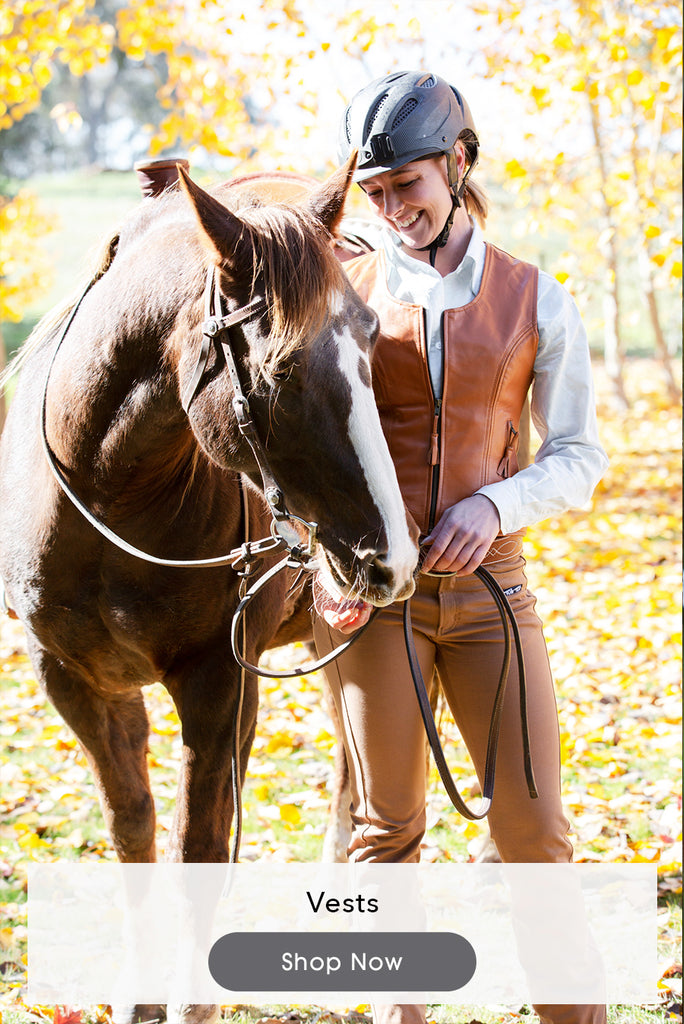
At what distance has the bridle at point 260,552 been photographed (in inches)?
70.1

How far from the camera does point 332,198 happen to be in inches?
73.9

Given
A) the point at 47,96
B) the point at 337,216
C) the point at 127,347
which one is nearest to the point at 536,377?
the point at 337,216

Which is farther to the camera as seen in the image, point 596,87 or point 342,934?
point 596,87

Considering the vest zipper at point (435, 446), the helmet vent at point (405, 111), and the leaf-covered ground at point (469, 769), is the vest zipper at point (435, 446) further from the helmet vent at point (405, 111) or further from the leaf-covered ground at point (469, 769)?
the leaf-covered ground at point (469, 769)

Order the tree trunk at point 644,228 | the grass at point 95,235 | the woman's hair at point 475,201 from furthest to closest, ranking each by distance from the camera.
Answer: the grass at point 95,235
the tree trunk at point 644,228
the woman's hair at point 475,201

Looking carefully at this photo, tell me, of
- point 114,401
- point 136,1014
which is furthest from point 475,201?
point 136,1014

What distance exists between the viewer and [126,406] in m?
2.08

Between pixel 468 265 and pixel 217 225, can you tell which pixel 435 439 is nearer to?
pixel 468 265

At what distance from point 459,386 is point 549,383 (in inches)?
9.2

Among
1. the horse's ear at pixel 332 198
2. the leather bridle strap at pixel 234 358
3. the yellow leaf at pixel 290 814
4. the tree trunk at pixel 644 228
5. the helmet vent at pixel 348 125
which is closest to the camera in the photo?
the leather bridle strap at pixel 234 358

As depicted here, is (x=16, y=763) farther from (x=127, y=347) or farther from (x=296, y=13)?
(x=296, y=13)

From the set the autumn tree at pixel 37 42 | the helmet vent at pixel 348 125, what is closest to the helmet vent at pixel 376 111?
the helmet vent at pixel 348 125

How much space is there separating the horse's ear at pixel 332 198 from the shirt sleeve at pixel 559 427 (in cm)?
51

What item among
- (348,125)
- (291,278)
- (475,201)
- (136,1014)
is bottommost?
(136,1014)
